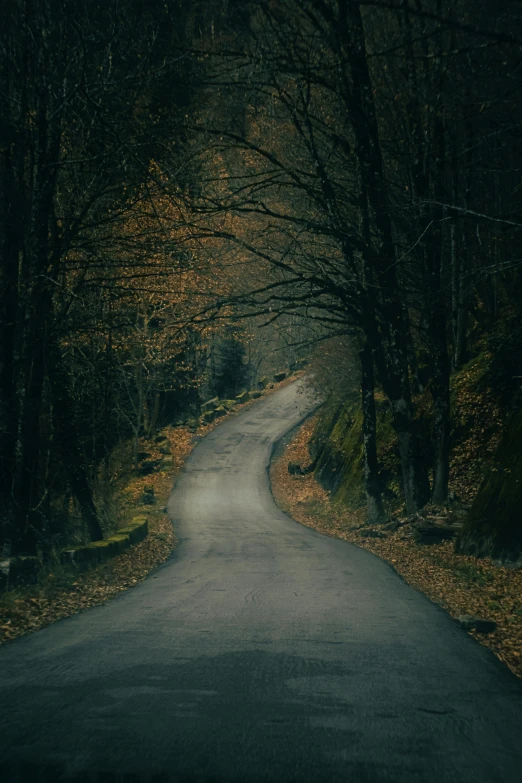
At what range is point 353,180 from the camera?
1588 cm

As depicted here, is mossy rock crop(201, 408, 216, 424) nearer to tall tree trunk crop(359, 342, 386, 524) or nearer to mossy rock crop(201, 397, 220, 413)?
mossy rock crop(201, 397, 220, 413)

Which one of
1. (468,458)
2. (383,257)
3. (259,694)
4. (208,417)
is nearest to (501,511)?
(383,257)

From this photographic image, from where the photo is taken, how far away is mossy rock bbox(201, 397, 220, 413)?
46694 mm

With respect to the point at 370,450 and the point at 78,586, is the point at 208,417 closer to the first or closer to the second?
the point at 370,450

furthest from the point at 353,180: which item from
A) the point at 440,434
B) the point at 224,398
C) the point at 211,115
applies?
the point at 224,398

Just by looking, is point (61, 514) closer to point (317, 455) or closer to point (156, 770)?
point (156, 770)

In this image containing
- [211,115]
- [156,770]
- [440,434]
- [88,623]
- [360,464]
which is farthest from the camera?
[360,464]

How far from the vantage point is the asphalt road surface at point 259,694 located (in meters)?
3.49

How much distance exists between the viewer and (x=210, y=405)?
156 ft

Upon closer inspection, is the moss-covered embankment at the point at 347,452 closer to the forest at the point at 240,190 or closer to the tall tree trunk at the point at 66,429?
the forest at the point at 240,190

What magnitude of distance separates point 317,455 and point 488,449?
17.9 metres

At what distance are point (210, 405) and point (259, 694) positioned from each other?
141ft

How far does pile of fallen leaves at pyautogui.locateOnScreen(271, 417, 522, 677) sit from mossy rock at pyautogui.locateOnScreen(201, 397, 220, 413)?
23632mm

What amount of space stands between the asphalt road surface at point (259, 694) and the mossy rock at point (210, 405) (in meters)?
37.1
